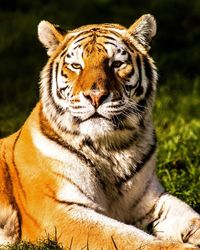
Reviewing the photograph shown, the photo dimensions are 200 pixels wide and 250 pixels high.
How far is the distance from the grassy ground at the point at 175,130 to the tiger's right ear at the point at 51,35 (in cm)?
105

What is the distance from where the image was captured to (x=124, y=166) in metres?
3.70

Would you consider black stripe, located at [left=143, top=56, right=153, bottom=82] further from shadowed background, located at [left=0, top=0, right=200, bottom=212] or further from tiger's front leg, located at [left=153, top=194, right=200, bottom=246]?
shadowed background, located at [left=0, top=0, right=200, bottom=212]

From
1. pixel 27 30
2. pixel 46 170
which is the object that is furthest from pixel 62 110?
pixel 27 30

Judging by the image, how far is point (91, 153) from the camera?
365 centimetres

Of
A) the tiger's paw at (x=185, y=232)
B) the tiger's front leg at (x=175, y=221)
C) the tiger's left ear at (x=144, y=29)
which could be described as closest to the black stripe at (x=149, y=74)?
the tiger's left ear at (x=144, y=29)

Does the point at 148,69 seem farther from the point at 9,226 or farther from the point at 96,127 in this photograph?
the point at 9,226

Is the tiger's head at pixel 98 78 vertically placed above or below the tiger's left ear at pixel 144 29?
below

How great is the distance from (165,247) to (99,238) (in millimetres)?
297

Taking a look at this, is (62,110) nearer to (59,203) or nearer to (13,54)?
(59,203)

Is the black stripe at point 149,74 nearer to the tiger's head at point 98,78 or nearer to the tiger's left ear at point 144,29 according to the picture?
the tiger's head at point 98,78

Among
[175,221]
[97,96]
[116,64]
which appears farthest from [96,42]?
[175,221]

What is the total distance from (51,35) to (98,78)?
529mm

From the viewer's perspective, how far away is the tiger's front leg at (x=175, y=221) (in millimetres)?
3600

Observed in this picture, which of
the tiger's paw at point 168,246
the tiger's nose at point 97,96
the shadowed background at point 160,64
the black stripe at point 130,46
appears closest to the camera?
the tiger's paw at point 168,246
